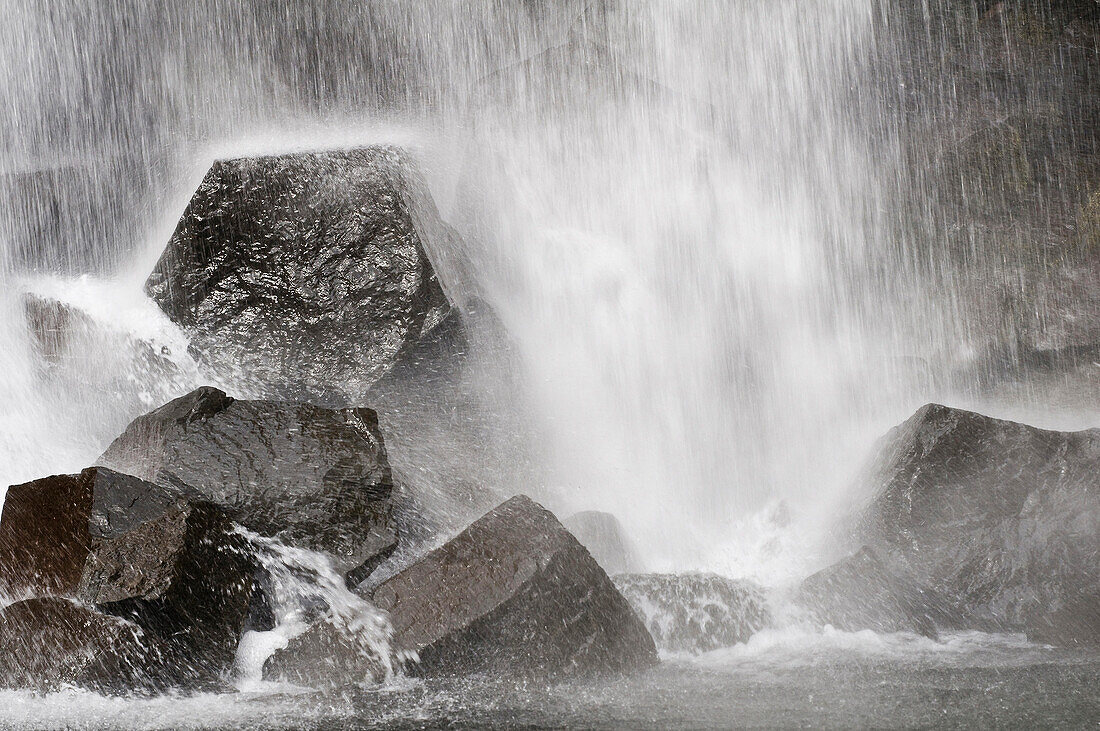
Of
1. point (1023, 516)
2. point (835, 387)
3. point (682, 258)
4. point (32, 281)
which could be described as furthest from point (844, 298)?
point (32, 281)

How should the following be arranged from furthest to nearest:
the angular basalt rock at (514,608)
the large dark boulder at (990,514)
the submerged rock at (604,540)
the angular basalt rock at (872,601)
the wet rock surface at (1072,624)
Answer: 1. the submerged rock at (604,540)
2. the large dark boulder at (990,514)
3. the angular basalt rock at (872,601)
4. the wet rock surface at (1072,624)
5. the angular basalt rock at (514,608)

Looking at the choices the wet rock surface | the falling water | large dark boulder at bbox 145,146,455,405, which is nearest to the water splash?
large dark boulder at bbox 145,146,455,405

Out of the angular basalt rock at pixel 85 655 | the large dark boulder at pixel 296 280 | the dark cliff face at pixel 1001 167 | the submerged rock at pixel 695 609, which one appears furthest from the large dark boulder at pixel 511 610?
the dark cliff face at pixel 1001 167

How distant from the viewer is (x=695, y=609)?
5938mm

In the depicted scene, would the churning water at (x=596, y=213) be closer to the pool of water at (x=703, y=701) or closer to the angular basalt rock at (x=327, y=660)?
the pool of water at (x=703, y=701)

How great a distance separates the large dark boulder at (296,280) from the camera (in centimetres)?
797

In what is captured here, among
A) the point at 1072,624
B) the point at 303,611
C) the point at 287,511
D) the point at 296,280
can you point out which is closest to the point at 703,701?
the point at 303,611

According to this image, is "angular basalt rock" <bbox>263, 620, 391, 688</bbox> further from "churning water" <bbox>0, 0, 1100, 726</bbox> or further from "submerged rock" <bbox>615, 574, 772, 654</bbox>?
"churning water" <bbox>0, 0, 1100, 726</bbox>

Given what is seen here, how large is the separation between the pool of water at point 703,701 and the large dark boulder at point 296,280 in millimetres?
3508

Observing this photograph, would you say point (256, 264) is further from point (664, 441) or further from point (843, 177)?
point (843, 177)

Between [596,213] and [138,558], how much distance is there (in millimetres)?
6990

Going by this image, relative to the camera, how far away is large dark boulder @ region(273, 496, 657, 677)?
5082mm

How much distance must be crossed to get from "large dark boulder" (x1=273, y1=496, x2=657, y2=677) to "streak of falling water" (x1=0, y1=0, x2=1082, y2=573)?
7.12 ft

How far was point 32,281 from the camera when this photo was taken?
31.8ft
